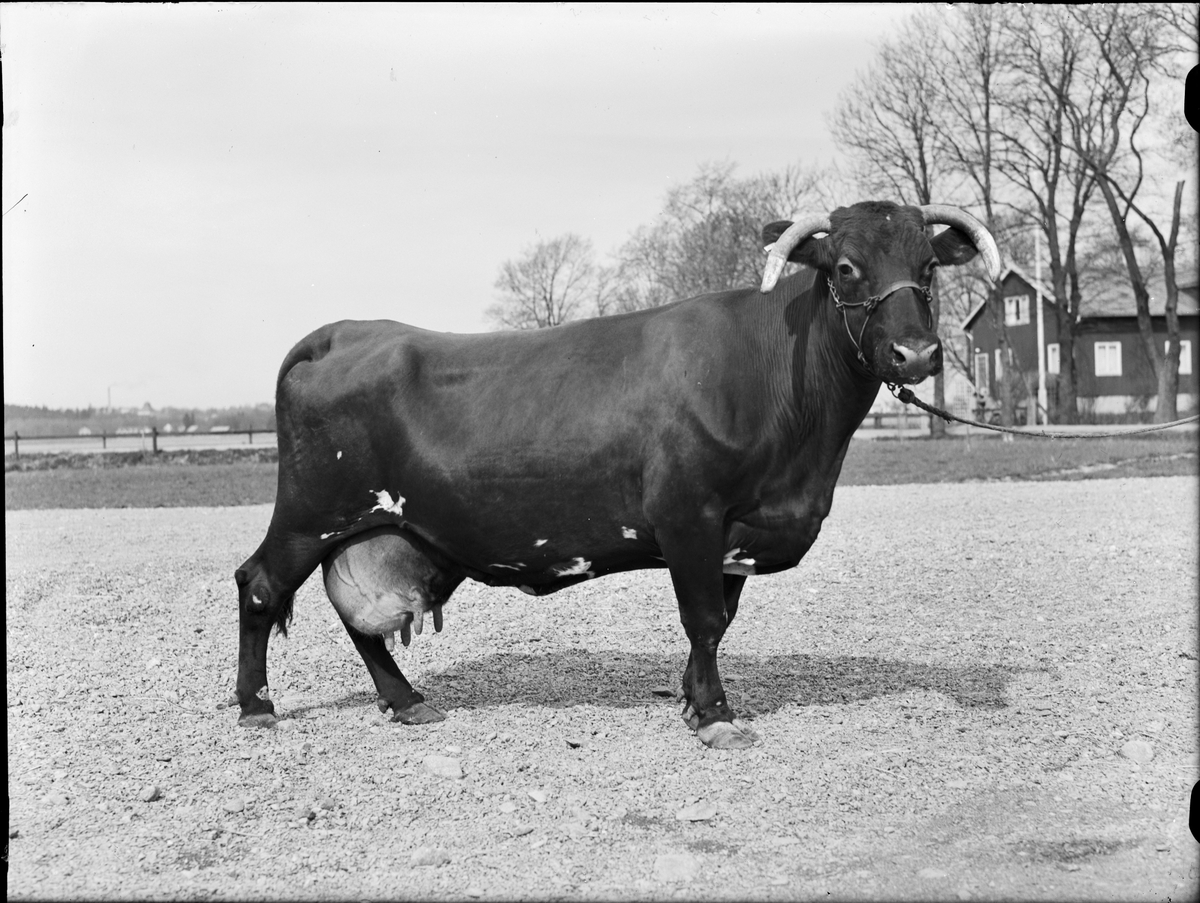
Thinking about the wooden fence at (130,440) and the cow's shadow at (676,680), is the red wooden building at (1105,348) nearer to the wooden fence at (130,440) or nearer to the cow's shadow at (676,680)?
Answer: the wooden fence at (130,440)

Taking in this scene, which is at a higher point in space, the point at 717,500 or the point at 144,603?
the point at 717,500

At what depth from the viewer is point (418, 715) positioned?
6.61 metres

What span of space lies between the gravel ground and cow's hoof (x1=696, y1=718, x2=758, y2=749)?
0.21ft

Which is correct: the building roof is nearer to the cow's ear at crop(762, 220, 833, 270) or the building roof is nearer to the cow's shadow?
the cow's shadow

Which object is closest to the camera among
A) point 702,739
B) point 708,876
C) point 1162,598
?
point 708,876

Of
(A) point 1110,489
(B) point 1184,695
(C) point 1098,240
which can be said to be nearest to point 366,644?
(B) point 1184,695

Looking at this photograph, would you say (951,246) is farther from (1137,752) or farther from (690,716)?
(690,716)

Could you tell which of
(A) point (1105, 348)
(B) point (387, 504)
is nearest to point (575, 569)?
(B) point (387, 504)

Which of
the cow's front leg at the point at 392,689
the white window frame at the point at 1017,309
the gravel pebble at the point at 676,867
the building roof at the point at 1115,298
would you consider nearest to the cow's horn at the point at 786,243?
the gravel pebble at the point at 676,867

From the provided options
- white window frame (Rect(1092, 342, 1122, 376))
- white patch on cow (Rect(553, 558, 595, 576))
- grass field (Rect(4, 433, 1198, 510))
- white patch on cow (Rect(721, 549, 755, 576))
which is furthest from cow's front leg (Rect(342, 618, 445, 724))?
white window frame (Rect(1092, 342, 1122, 376))

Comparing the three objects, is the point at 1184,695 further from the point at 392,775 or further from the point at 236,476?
the point at 236,476

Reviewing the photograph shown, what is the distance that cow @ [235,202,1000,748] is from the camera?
232 inches

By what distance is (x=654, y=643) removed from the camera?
861 centimetres

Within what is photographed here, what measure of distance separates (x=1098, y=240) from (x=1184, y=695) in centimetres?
5001
